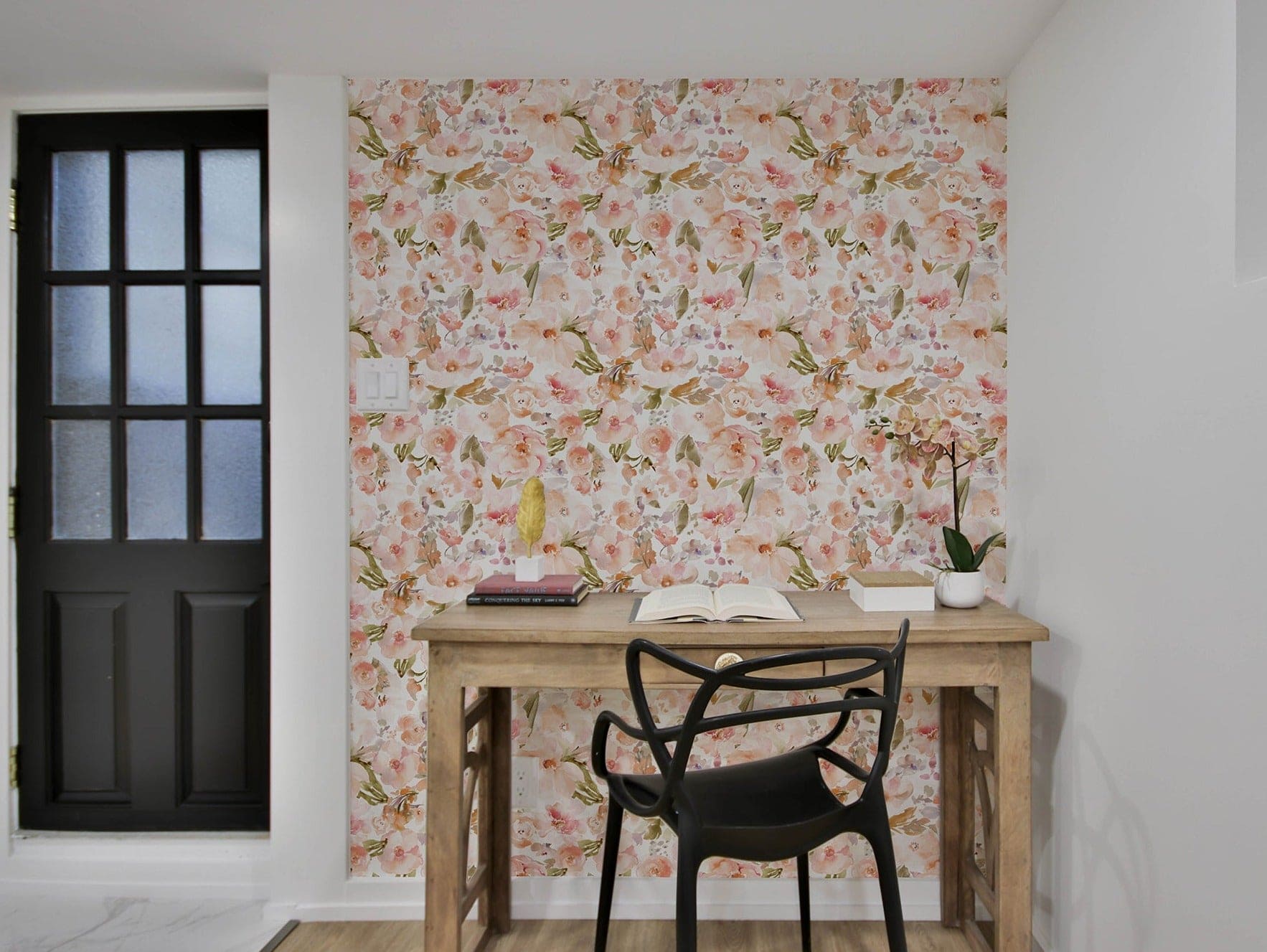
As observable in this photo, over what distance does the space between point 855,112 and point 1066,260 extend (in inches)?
29.7

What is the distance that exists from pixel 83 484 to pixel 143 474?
0.19 metres

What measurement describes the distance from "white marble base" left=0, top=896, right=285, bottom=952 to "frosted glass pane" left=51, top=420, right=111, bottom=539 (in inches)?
41.3

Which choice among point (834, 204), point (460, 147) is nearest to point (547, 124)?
point (460, 147)

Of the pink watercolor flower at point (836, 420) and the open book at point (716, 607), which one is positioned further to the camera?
the pink watercolor flower at point (836, 420)

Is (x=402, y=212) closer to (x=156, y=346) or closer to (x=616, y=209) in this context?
(x=616, y=209)

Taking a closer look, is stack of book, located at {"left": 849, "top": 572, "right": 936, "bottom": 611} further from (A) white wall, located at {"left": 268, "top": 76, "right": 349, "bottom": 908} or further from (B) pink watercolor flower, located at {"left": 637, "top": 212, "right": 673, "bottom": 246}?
(A) white wall, located at {"left": 268, "top": 76, "right": 349, "bottom": 908}

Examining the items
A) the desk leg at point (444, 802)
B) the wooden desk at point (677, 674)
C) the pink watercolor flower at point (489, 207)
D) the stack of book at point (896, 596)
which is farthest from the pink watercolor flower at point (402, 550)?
the stack of book at point (896, 596)

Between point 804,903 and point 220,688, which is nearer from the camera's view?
point 804,903

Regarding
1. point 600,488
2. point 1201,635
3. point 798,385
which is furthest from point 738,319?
point 1201,635

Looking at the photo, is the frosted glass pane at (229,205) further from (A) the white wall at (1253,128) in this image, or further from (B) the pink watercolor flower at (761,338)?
(A) the white wall at (1253,128)

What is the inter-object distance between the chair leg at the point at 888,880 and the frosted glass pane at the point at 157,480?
209 centimetres

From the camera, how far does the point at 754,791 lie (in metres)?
1.70

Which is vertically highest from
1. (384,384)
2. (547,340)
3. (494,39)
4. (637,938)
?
(494,39)

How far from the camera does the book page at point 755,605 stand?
188 centimetres
